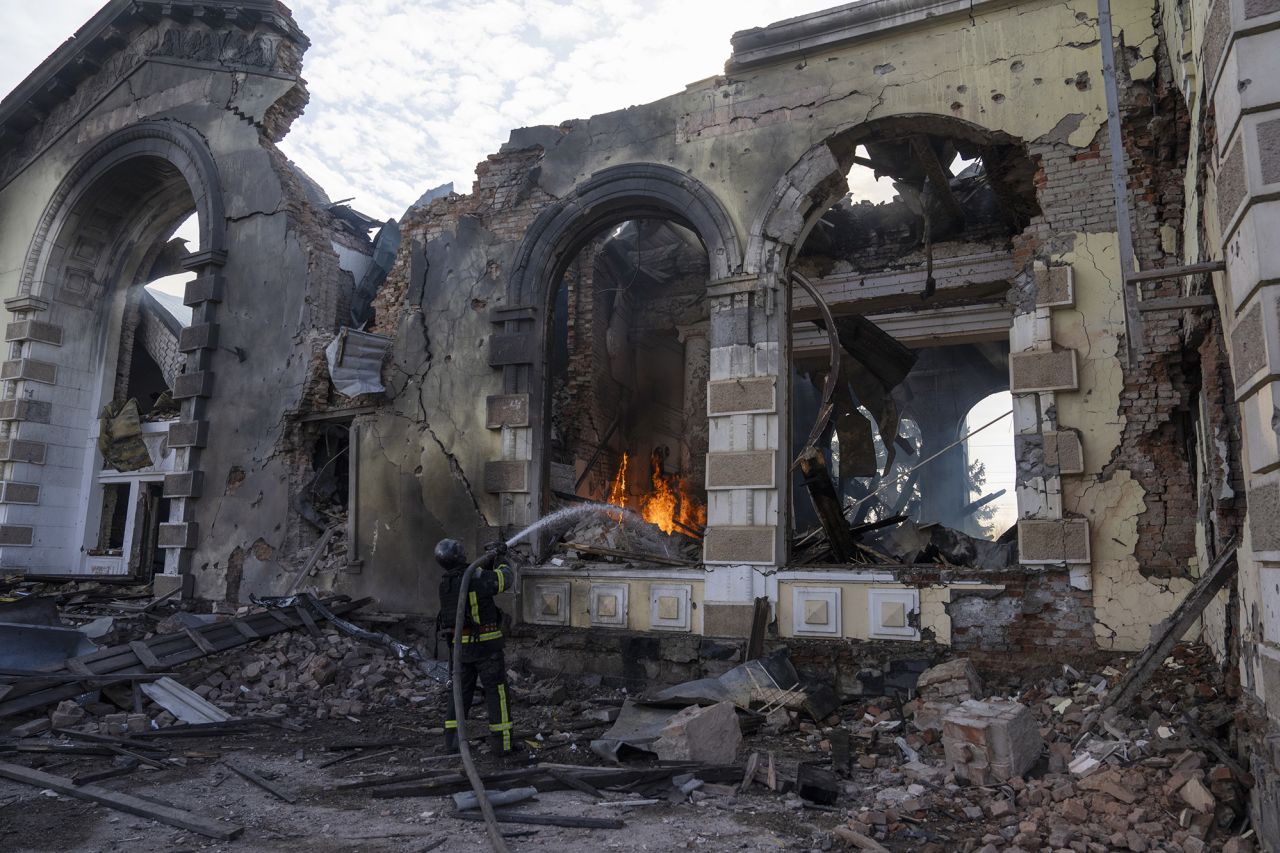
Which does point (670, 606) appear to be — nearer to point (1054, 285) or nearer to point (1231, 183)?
point (1054, 285)

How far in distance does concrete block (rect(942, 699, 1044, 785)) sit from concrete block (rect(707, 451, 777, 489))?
3201mm

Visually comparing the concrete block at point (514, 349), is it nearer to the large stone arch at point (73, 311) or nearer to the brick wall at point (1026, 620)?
the brick wall at point (1026, 620)

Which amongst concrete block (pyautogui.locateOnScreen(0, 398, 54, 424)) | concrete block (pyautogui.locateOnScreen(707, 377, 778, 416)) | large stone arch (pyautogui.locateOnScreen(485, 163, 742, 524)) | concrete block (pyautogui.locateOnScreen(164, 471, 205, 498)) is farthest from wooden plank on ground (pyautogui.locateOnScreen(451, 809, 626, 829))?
concrete block (pyautogui.locateOnScreen(0, 398, 54, 424))

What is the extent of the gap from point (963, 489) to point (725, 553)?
50.2ft

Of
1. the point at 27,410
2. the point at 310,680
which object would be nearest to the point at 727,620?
the point at 310,680

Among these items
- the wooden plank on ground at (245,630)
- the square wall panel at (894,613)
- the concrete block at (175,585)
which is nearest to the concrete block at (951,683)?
the square wall panel at (894,613)

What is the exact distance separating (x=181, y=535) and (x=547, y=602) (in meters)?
5.88

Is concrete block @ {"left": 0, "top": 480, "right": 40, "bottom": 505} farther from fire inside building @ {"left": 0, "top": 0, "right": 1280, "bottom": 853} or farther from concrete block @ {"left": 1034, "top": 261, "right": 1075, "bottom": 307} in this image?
concrete block @ {"left": 1034, "top": 261, "right": 1075, "bottom": 307}

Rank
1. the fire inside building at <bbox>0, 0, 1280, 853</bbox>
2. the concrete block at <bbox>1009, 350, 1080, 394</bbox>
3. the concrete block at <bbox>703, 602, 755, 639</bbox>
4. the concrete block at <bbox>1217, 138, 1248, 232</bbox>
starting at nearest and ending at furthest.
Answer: the concrete block at <bbox>1217, 138, 1248, 232</bbox>
the fire inside building at <bbox>0, 0, 1280, 853</bbox>
the concrete block at <bbox>1009, 350, 1080, 394</bbox>
the concrete block at <bbox>703, 602, 755, 639</bbox>

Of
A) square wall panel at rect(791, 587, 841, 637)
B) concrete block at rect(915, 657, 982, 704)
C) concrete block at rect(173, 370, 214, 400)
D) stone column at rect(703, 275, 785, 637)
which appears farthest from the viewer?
concrete block at rect(173, 370, 214, 400)

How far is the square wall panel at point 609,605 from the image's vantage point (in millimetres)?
8859

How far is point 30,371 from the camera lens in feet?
47.5

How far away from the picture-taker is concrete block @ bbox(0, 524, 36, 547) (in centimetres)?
1405

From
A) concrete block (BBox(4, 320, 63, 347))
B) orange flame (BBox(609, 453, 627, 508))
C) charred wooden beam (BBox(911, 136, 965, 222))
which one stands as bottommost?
orange flame (BBox(609, 453, 627, 508))
